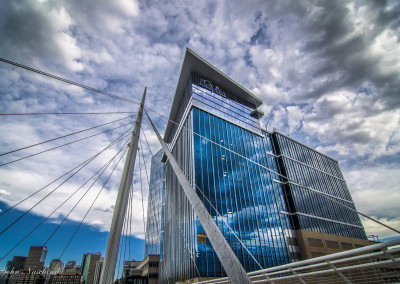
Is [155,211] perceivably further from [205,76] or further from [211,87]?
[205,76]

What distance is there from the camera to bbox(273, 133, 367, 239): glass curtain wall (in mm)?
52125

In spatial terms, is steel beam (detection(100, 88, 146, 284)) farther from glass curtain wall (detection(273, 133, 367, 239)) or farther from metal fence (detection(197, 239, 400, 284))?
glass curtain wall (detection(273, 133, 367, 239))

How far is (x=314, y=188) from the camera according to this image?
203 feet

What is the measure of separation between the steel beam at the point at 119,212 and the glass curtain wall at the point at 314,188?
44.0 meters

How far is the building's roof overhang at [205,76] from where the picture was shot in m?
45.9

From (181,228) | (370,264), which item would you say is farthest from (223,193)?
(370,264)

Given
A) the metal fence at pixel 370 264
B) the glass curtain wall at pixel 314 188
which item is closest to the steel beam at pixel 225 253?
the metal fence at pixel 370 264

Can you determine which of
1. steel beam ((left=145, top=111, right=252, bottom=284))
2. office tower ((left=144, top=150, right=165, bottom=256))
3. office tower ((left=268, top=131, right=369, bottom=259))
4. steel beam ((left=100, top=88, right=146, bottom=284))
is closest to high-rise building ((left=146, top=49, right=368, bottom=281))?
office tower ((left=268, top=131, right=369, bottom=259))

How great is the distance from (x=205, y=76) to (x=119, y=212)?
43315 mm

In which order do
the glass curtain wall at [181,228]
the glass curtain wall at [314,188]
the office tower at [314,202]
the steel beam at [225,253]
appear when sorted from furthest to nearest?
1. the glass curtain wall at [314,188]
2. the office tower at [314,202]
3. the glass curtain wall at [181,228]
4. the steel beam at [225,253]

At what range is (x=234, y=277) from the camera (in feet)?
11.4

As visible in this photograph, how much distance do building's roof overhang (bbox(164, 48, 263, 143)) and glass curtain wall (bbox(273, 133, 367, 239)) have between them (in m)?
15.9

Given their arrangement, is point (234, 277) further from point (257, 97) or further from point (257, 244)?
point (257, 97)

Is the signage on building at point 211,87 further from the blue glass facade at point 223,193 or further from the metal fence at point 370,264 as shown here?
the metal fence at point 370,264
